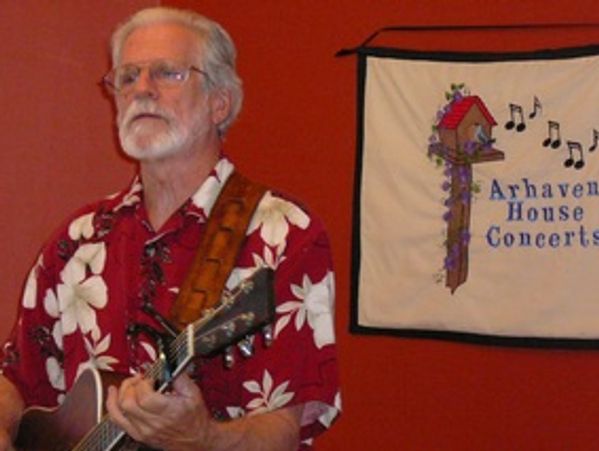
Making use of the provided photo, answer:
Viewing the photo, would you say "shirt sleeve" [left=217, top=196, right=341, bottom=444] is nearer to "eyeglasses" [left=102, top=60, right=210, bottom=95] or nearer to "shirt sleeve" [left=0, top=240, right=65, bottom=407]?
"eyeglasses" [left=102, top=60, right=210, bottom=95]

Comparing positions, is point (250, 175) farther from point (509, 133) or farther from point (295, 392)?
point (295, 392)

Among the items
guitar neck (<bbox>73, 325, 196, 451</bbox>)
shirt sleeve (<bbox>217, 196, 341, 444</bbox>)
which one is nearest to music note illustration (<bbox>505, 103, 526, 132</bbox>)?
shirt sleeve (<bbox>217, 196, 341, 444</bbox>)

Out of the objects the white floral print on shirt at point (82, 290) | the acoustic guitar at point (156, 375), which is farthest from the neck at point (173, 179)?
the acoustic guitar at point (156, 375)

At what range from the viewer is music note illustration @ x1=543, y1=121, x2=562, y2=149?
2775mm

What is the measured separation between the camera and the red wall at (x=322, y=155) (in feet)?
9.21

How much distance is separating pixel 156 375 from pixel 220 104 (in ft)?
1.90

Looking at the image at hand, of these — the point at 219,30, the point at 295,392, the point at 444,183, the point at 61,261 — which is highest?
the point at 219,30

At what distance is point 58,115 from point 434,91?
102cm

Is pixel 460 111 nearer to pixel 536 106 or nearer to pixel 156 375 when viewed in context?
pixel 536 106

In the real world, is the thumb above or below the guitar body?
above

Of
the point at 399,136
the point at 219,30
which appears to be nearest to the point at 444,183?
the point at 399,136

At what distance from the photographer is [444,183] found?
292 centimetres

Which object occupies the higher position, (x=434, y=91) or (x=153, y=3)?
(x=153, y=3)

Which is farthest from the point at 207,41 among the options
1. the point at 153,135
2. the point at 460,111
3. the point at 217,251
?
the point at 460,111
